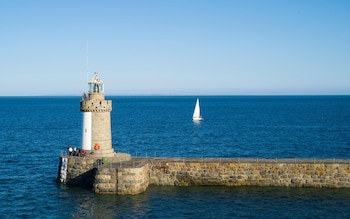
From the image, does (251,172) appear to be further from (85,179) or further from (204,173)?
(85,179)

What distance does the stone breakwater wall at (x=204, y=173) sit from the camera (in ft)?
A: 108

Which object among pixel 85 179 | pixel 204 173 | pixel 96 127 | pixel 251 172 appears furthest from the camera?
pixel 96 127

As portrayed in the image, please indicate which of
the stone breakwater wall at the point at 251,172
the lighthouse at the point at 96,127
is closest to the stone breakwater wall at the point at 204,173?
the stone breakwater wall at the point at 251,172

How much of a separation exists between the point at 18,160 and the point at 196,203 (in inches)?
1107

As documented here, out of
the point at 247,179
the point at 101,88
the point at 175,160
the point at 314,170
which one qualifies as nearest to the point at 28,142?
the point at 101,88

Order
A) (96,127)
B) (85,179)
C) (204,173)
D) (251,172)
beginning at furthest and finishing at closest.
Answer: (96,127), (85,179), (204,173), (251,172)

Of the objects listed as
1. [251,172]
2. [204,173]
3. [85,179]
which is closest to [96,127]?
[85,179]

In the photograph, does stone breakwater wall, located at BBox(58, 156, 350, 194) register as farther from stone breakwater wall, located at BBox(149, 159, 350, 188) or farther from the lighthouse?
the lighthouse

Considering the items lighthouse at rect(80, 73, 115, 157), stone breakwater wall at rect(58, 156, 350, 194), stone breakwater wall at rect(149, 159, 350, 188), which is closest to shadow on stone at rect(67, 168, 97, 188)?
stone breakwater wall at rect(58, 156, 350, 194)

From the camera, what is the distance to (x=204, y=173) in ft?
116

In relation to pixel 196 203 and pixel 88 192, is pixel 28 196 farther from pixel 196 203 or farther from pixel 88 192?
pixel 196 203

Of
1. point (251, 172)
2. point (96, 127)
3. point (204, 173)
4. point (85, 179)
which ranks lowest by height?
point (85, 179)

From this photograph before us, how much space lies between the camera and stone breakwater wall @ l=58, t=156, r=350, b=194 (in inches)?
1296

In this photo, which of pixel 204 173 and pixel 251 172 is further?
pixel 204 173
